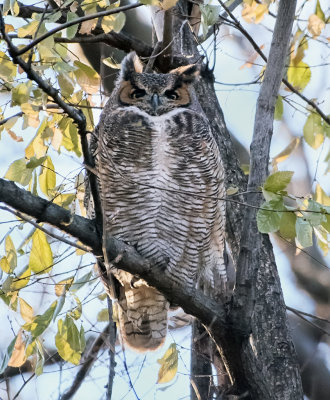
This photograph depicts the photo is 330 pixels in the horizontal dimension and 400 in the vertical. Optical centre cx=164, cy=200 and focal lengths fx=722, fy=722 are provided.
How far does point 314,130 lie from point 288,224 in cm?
105

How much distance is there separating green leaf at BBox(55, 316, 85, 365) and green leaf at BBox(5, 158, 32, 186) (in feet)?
1.93

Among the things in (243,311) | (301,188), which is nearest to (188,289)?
(243,311)

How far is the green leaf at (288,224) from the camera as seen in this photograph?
2391 millimetres

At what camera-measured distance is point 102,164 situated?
306cm

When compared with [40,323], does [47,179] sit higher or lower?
higher

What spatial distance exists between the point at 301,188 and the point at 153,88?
147 centimetres

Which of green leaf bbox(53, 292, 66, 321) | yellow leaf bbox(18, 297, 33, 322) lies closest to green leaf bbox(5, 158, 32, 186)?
green leaf bbox(53, 292, 66, 321)

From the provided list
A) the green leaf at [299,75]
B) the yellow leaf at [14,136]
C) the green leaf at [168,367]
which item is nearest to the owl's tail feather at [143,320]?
the green leaf at [168,367]

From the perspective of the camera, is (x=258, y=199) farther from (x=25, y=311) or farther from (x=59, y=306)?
(x=25, y=311)

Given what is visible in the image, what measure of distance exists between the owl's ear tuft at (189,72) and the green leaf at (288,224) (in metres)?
1.20

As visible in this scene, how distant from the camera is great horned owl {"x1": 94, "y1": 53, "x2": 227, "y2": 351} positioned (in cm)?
304

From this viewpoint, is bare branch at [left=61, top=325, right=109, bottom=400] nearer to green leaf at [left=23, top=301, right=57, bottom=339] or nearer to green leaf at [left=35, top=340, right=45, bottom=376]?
green leaf at [left=35, top=340, right=45, bottom=376]

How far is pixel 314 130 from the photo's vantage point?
3.34m

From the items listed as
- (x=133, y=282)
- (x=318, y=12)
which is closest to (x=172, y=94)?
(x=318, y=12)
